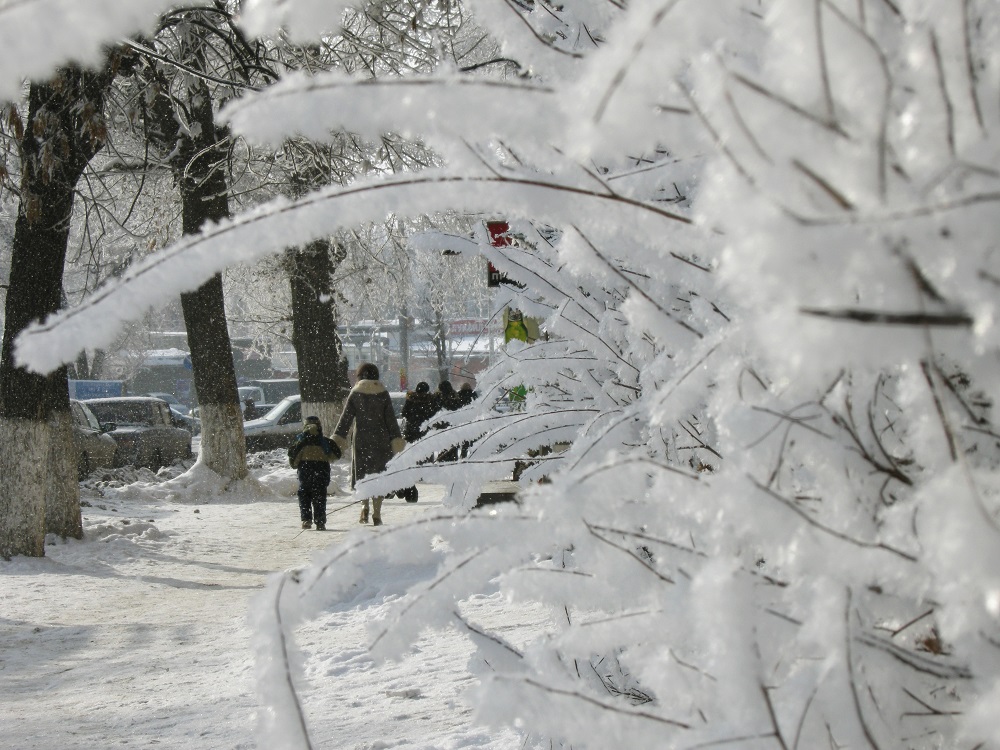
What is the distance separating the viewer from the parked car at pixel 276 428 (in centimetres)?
2578

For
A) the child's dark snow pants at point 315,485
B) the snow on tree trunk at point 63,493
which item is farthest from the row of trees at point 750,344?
the child's dark snow pants at point 315,485

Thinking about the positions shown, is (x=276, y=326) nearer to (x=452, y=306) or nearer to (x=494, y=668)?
(x=452, y=306)

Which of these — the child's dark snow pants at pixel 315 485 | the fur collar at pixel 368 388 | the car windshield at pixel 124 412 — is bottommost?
the child's dark snow pants at pixel 315 485

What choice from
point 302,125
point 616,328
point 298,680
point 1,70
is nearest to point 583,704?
point 298,680

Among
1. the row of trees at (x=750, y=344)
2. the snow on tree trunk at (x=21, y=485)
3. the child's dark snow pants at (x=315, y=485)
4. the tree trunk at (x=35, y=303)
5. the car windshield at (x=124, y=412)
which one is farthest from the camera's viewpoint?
the car windshield at (x=124, y=412)

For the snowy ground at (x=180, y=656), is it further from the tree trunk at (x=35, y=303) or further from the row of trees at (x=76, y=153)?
the row of trees at (x=76, y=153)

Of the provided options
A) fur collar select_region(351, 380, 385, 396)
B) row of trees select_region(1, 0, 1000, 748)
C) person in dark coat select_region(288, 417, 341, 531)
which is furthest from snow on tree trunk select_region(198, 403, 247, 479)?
row of trees select_region(1, 0, 1000, 748)

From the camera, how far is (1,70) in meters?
0.84

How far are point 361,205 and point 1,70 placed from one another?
1.18 ft

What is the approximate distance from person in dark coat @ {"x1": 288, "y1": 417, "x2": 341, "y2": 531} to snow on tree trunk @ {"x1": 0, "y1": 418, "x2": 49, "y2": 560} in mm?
2960

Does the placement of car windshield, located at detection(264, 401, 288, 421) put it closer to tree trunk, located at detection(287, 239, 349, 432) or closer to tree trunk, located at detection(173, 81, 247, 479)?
tree trunk, located at detection(287, 239, 349, 432)

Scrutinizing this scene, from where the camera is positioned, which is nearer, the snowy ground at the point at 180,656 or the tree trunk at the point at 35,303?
the snowy ground at the point at 180,656

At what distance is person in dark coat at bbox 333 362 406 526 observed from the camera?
1112 cm

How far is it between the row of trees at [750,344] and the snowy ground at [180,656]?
23 centimetres
